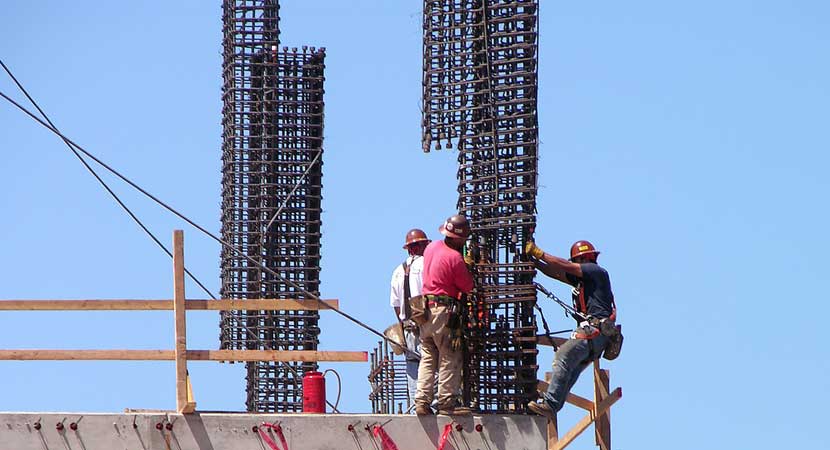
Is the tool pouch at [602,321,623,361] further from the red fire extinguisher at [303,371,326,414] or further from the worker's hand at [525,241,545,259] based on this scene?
the red fire extinguisher at [303,371,326,414]

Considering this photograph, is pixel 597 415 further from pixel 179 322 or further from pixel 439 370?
pixel 179 322

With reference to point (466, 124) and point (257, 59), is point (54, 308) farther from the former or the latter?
point (257, 59)

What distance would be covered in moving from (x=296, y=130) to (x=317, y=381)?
13364 millimetres

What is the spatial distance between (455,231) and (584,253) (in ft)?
4.78

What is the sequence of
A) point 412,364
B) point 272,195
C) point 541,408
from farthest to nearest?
point 272,195 → point 412,364 → point 541,408

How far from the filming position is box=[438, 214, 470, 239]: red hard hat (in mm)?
22641

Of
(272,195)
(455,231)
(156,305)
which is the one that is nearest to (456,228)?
(455,231)

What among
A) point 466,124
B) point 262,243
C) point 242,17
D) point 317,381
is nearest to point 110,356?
point 317,381

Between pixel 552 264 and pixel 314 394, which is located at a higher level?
pixel 552 264

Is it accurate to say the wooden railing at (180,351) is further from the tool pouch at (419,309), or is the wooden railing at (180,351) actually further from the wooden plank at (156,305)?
the tool pouch at (419,309)

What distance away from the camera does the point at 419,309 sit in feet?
74.1

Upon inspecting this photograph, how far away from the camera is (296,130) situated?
3625cm

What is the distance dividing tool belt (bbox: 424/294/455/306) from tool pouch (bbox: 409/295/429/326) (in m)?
0.04

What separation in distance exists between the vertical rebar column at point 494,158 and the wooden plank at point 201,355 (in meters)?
1.53
